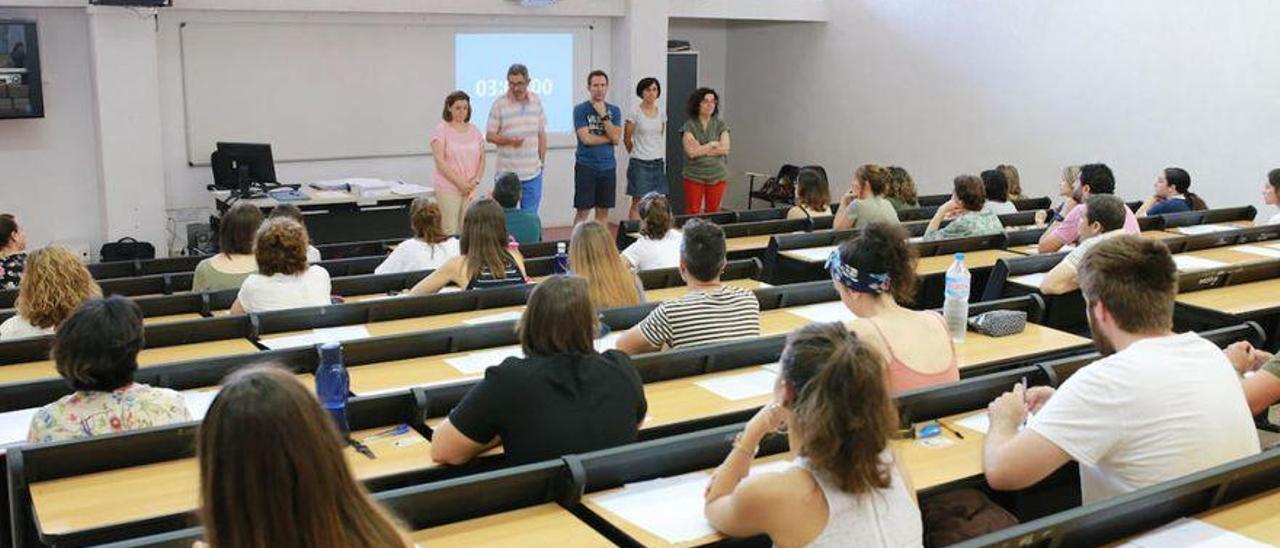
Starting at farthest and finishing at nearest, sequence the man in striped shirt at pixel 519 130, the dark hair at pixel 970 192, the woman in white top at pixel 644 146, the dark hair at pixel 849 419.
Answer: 1. the woman in white top at pixel 644 146
2. the man in striped shirt at pixel 519 130
3. the dark hair at pixel 970 192
4. the dark hair at pixel 849 419

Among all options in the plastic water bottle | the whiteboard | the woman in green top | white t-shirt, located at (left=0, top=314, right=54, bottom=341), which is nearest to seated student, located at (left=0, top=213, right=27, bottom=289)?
white t-shirt, located at (left=0, top=314, right=54, bottom=341)

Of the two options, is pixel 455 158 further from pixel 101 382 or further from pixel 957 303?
pixel 101 382

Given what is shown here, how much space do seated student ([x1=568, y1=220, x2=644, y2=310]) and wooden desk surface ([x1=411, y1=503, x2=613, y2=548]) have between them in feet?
5.62

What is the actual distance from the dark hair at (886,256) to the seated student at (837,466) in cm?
109

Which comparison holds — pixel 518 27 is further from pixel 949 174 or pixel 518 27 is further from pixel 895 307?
pixel 895 307

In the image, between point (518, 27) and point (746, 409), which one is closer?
point (746, 409)

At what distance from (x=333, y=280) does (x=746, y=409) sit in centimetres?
257

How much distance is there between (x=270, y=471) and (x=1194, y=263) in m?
5.54

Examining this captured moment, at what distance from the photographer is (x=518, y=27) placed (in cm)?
1070

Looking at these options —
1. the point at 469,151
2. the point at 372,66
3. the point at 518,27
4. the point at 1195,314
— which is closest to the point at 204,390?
the point at 1195,314

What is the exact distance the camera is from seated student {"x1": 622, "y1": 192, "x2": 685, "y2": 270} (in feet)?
18.7

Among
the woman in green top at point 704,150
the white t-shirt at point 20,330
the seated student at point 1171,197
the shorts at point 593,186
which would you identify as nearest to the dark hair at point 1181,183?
the seated student at point 1171,197

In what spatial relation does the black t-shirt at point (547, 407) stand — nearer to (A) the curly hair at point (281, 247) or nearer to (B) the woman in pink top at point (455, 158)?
(A) the curly hair at point (281, 247)

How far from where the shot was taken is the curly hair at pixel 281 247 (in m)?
4.51
